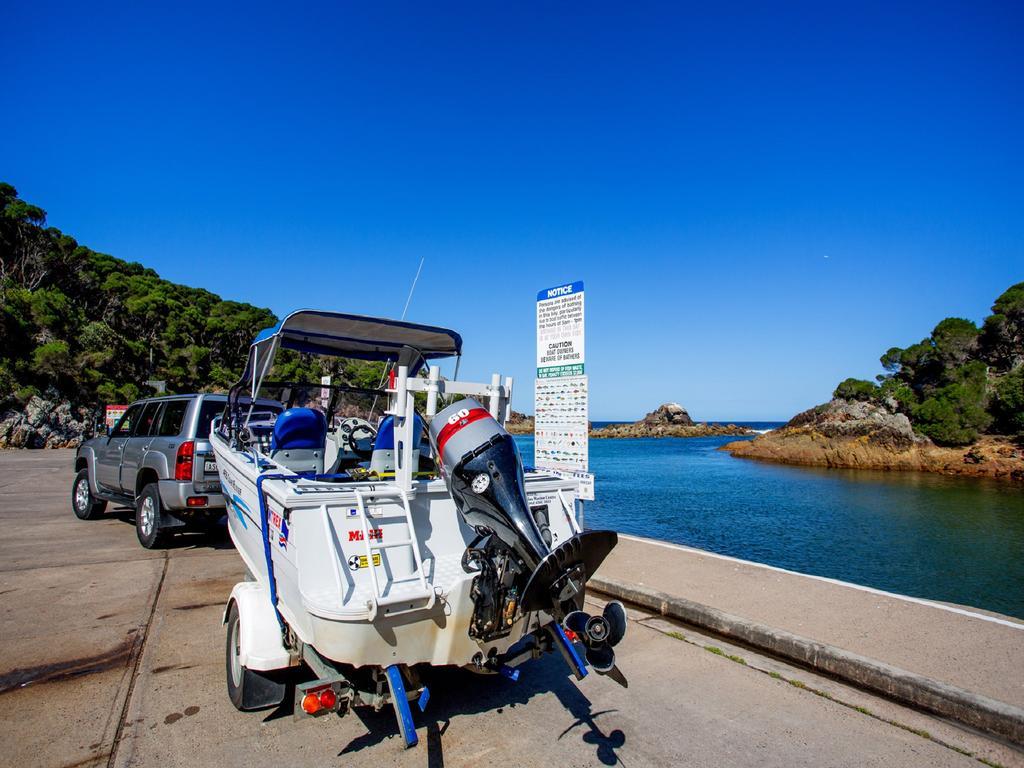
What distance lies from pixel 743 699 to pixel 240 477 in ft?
13.4

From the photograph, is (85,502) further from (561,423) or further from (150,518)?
(561,423)

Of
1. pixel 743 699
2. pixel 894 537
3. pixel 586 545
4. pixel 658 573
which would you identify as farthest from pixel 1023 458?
pixel 586 545

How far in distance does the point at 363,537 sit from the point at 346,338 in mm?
2869

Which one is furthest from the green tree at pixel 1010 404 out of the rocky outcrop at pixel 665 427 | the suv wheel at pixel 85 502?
the rocky outcrop at pixel 665 427

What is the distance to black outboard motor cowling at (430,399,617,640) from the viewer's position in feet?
8.87

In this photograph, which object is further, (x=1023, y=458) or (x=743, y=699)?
(x=1023, y=458)

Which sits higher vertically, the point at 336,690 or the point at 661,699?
the point at 336,690

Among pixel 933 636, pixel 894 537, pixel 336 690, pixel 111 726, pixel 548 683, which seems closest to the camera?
pixel 336 690

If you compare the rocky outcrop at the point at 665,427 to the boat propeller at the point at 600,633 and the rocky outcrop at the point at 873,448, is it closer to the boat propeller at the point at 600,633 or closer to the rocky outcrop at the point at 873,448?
the rocky outcrop at the point at 873,448

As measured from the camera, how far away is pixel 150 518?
7.91 meters

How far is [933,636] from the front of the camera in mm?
4898

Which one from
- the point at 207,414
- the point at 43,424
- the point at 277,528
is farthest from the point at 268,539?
the point at 43,424

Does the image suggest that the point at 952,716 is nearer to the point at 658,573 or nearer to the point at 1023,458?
the point at 658,573

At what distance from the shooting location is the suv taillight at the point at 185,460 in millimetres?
7414
